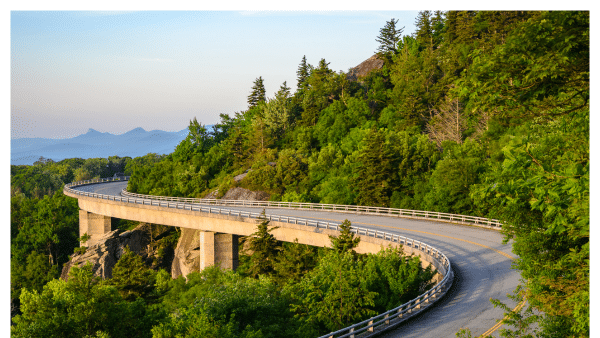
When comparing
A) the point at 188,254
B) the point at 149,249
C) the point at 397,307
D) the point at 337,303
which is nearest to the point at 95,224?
the point at 149,249

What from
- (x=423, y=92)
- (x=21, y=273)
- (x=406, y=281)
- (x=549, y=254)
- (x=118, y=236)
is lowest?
(x=21, y=273)

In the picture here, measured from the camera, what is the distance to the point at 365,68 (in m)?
88.9

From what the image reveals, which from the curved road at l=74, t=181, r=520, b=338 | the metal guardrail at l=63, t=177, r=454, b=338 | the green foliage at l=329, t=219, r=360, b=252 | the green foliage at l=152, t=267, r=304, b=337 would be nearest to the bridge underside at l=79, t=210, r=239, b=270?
the metal guardrail at l=63, t=177, r=454, b=338

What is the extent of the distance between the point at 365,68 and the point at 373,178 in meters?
45.1

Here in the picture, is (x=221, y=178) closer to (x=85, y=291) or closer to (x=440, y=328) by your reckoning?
(x=85, y=291)

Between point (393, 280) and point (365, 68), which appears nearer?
point (393, 280)

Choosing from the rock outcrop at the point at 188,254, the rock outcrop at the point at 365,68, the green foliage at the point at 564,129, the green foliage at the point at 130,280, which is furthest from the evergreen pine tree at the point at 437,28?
the green foliage at the point at 564,129

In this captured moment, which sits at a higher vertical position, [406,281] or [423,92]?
[423,92]

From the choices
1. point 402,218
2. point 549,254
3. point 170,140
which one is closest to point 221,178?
point 402,218

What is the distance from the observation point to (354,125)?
237 feet

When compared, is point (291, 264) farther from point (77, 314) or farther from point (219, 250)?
point (77, 314)

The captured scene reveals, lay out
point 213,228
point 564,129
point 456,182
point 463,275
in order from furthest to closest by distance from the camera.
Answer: point 213,228, point 456,182, point 463,275, point 564,129

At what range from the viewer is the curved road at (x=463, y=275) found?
15.9 m

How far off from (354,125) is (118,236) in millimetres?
39275
